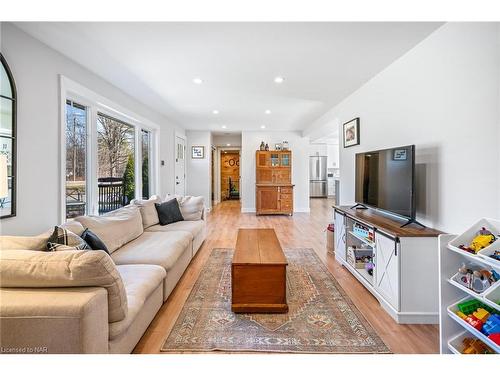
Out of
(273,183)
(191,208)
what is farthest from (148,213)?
(273,183)

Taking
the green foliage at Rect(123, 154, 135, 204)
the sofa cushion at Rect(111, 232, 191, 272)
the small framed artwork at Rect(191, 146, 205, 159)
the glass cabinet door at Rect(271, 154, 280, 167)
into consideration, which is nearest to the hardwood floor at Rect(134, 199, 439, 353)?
the sofa cushion at Rect(111, 232, 191, 272)

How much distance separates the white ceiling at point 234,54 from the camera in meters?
2.16

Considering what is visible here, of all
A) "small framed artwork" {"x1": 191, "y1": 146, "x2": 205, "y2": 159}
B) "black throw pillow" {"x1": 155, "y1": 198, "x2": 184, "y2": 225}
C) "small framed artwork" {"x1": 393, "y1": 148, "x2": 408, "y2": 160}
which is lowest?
"black throw pillow" {"x1": 155, "y1": 198, "x2": 184, "y2": 225}

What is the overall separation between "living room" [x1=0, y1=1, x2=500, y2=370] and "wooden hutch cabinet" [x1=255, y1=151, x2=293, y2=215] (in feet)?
11.0

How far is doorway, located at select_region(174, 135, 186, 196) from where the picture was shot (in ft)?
22.2

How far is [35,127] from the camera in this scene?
228cm

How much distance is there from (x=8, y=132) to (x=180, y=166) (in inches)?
204

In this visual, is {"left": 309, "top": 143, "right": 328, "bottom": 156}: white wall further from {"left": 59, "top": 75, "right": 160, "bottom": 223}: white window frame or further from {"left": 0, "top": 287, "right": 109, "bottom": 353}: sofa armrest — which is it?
{"left": 0, "top": 287, "right": 109, "bottom": 353}: sofa armrest

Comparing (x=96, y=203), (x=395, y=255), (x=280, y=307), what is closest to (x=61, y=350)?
(x=280, y=307)

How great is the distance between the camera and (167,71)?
121 inches

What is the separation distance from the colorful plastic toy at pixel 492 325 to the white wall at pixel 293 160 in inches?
256

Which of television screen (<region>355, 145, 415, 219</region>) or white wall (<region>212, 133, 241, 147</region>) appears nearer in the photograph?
television screen (<region>355, 145, 415, 219</region>)
